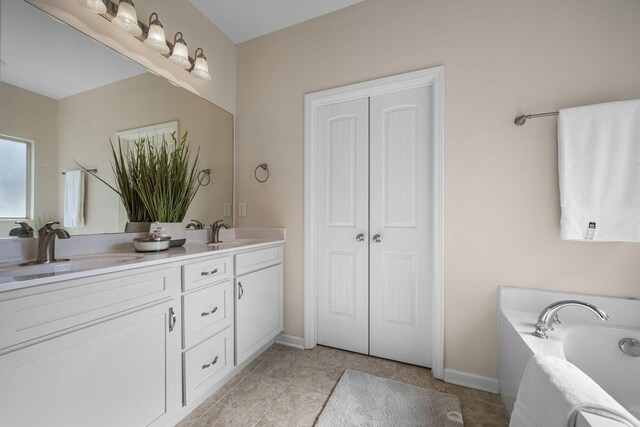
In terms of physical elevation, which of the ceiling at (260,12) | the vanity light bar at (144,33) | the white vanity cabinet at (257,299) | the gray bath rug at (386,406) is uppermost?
the ceiling at (260,12)

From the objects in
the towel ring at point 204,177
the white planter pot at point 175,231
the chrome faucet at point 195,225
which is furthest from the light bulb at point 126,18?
the chrome faucet at point 195,225

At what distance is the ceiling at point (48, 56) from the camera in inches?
43.3

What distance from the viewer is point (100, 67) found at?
143 cm

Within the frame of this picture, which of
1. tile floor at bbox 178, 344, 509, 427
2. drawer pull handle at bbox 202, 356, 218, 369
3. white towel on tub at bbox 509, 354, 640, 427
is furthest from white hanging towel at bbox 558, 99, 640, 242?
drawer pull handle at bbox 202, 356, 218, 369

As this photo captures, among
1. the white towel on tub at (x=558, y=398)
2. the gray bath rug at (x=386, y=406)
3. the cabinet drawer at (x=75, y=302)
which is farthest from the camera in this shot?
the gray bath rug at (x=386, y=406)

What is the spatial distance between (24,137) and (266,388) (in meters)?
1.79

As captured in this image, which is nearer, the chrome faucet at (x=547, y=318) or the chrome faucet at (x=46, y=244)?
the chrome faucet at (x=46, y=244)

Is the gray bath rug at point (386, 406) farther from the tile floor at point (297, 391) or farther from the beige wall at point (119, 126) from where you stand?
the beige wall at point (119, 126)

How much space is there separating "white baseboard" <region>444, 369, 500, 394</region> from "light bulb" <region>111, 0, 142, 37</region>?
9.22ft

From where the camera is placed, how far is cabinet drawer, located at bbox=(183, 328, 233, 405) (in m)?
1.30

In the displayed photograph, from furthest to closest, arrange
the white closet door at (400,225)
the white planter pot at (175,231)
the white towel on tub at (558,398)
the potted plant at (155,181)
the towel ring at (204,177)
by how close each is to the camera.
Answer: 1. the towel ring at (204,177)
2. the white closet door at (400,225)
3. the white planter pot at (175,231)
4. the potted plant at (155,181)
5. the white towel on tub at (558,398)

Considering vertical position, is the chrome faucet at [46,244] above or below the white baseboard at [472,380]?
above

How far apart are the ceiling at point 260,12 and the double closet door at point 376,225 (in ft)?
2.44

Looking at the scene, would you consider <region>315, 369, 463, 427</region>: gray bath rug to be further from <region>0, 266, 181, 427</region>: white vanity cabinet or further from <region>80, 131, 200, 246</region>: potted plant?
<region>80, 131, 200, 246</region>: potted plant
